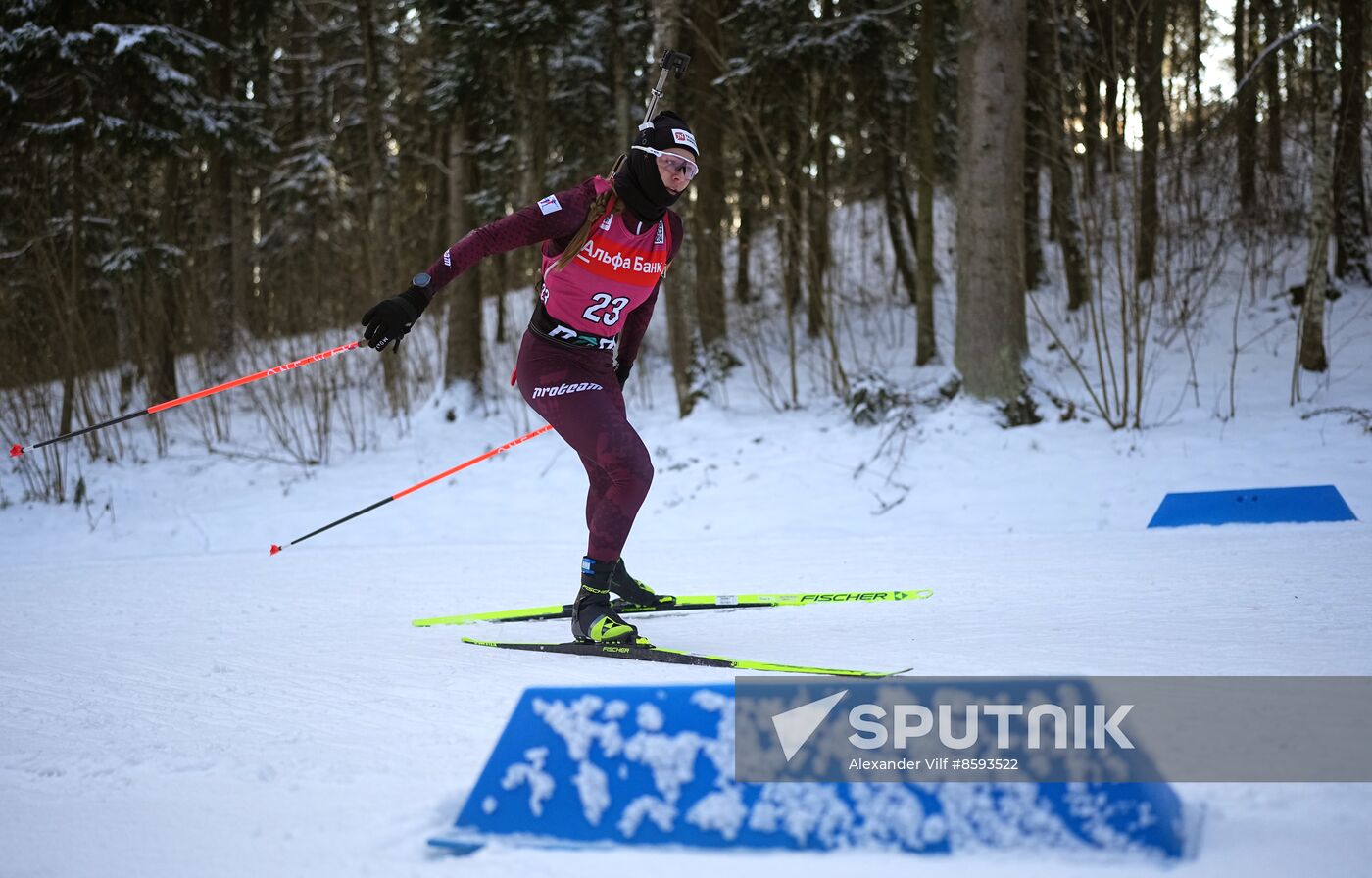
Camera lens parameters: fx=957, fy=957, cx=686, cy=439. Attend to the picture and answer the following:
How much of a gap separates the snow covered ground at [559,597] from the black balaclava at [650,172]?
1.71m

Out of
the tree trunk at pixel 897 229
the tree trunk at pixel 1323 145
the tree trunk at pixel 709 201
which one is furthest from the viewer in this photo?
the tree trunk at pixel 897 229

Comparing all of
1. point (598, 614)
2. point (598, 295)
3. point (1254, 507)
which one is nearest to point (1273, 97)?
point (1254, 507)

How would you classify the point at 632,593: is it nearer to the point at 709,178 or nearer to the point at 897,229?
the point at 709,178

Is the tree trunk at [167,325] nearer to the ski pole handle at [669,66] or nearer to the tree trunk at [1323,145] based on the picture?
the ski pole handle at [669,66]

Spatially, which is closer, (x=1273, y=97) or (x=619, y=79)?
(x=619, y=79)

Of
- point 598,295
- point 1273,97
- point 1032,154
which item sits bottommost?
point 598,295

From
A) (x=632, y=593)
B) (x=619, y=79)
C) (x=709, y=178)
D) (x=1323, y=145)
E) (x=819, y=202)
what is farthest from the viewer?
(x=819, y=202)

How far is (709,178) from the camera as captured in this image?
11539mm

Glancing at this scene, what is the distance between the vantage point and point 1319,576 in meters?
4.22

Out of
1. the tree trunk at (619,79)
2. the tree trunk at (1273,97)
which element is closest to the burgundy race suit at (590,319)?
the tree trunk at (619,79)

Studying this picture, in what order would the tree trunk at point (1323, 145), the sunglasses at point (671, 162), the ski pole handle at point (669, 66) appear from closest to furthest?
the sunglasses at point (671, 162) < the ski pole handle at point (669, 66) < the tree trunk at point (1323, 145)

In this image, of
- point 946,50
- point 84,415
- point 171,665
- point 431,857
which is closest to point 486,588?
point 171,665

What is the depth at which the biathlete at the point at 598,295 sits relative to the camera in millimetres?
3600

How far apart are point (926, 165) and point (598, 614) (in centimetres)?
893
